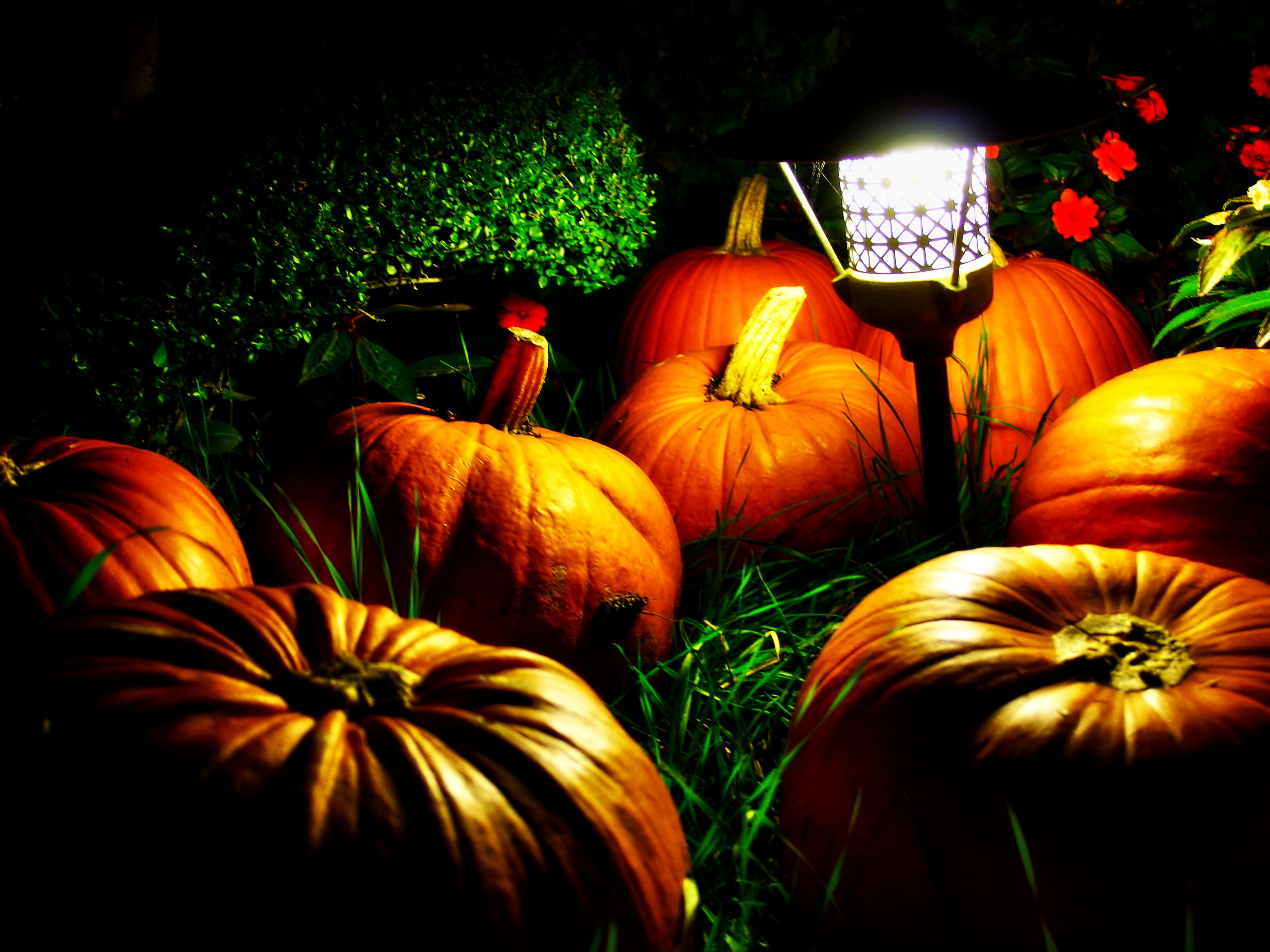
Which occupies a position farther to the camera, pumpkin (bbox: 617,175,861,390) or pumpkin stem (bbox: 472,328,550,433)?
pumpkin (bbox: 617,175,861,390)

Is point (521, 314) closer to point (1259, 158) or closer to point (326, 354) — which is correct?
point (326, 354)

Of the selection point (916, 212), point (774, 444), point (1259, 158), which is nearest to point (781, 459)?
point (774, 444)

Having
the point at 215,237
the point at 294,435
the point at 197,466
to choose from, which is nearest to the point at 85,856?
the point at 215,237

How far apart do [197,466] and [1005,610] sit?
1596mm

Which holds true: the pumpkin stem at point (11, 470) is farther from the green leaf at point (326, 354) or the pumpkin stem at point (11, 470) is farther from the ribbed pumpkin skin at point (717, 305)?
the ribbed pumpkin skin at point (717, 305)

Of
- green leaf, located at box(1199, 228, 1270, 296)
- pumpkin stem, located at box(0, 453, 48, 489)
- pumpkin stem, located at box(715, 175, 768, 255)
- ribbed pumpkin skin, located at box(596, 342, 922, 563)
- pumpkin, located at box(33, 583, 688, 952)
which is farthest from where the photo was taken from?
pumpkin stem, located at box(715, 175, 768, 255)

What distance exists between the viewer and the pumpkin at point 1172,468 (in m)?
1.59

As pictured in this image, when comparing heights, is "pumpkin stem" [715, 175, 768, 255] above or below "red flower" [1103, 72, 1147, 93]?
below

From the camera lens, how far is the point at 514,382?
1.70 m

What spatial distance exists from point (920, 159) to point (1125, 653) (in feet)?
3.23

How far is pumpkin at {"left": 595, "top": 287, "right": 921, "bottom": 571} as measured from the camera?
79.1 inches

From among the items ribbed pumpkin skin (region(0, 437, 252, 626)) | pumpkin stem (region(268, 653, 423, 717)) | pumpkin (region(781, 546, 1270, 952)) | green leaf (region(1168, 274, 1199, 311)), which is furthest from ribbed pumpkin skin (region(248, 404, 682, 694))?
green leaf (region(1168, 274, 1199, 311))

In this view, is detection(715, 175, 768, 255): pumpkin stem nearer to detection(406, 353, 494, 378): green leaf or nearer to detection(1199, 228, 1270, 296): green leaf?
detection(406, 353, 494, 378): green leaf

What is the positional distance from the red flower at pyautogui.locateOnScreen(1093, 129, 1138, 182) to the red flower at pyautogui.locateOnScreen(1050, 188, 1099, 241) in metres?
0.08
